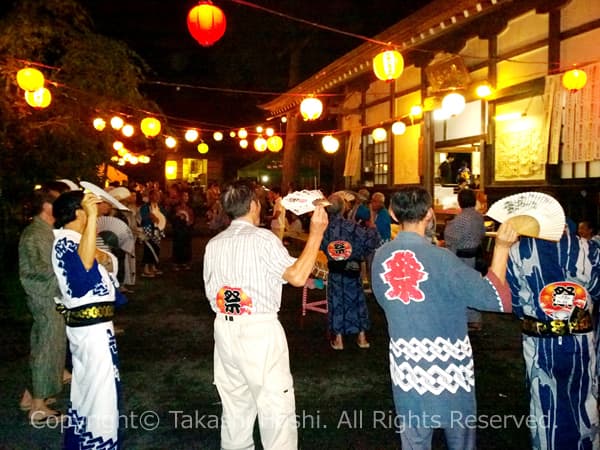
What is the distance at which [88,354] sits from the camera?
11.5 ft

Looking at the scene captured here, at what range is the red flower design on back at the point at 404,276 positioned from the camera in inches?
111

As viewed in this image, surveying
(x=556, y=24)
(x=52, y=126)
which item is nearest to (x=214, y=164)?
(x=52, y=126)

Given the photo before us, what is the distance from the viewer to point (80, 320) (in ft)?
11.5

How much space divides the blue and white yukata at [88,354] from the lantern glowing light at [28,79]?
768cm

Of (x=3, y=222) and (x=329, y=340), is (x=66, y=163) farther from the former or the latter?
(x=329, y=340)

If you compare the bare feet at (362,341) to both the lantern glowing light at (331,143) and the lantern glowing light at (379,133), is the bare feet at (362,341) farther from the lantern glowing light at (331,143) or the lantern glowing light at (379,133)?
the lantern glowing light at (331,143)

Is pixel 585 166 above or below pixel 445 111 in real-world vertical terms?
below

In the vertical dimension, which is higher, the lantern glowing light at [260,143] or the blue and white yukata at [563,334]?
the lantern glowing light at [260,143]

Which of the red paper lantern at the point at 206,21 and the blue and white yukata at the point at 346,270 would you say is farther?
the red paper lantern at the point at 206,21

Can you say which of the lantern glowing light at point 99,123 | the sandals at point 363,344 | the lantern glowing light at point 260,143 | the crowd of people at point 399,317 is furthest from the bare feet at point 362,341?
the lantern glowing light at point 260,143

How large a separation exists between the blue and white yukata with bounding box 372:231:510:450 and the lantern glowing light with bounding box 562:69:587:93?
6342 mm

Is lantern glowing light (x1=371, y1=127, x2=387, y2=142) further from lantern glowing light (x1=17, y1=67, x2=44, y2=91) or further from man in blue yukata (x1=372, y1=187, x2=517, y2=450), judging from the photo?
man in blue yukata (x1=372, y1=187, x2=517, y2=450)

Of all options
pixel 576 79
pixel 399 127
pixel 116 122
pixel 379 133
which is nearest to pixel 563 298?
pixel 576 79

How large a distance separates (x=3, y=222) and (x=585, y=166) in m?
10.8
